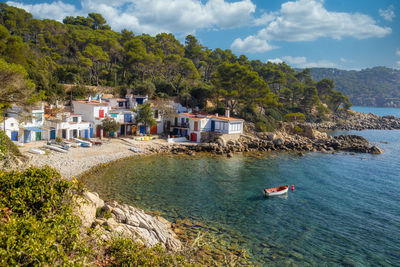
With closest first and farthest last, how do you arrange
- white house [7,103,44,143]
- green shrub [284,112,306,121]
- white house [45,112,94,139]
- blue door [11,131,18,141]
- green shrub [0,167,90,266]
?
green shrub [0,167,90,266], blue door [11,131,18,141], white house [7,103,44,143], white house [45,112,94,139], green shrub [284,112,306,121]

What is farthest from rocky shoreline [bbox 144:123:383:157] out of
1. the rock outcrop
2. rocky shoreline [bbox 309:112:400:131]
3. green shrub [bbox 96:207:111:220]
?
rocky shoreline [bbox 309:112:400:131]

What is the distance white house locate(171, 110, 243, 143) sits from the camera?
40.5 metres

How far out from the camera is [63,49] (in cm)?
5231

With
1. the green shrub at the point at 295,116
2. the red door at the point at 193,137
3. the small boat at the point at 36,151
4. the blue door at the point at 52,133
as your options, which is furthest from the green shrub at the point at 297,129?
the small boat at the point at 36,151

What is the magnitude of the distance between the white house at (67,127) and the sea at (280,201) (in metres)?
9.70

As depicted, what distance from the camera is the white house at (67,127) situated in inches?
1243

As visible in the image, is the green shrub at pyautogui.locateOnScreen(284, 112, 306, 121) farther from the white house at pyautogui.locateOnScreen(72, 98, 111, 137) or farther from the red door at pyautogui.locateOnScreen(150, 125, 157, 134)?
the white house at pyautogui.locateOnScreen(72, 98, 111, 137)

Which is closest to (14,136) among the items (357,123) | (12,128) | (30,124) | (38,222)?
(12,128)

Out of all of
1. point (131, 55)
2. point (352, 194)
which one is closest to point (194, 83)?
point (131, 55)

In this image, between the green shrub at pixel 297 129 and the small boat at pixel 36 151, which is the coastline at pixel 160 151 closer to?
the small boat at pixel 36 151

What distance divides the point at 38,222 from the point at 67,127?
27.9 meters

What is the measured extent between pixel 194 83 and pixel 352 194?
4290cm

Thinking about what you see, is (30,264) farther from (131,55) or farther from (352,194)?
(131,55)

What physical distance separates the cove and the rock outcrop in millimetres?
2604
